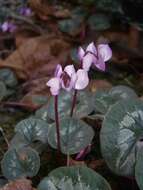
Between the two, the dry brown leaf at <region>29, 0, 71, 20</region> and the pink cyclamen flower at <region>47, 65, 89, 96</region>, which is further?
the dry brown leaf at <region>29, 0, 71, 20</region>

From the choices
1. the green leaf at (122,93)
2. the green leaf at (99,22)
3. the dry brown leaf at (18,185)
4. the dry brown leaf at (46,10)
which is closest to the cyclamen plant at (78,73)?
the dry brown leaf at (18,185)

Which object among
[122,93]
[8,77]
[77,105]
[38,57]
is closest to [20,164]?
[77,105]

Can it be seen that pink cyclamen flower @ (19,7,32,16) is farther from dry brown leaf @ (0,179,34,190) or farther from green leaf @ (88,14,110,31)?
dry brown leaf @ (0,179,34,190)

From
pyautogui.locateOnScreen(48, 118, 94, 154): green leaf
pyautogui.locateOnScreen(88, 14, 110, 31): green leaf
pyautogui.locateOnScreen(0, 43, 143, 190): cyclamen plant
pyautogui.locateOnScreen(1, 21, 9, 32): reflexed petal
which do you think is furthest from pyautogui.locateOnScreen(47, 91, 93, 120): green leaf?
pyautogui.locateOnScreen(1, 21, 9, 32): reflexed petal

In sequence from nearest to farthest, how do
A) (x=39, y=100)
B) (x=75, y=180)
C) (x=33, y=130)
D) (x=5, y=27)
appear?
1. (x=75, y=180)
2. (x=33, y=130)
3. (x=39, y=100)
4. (x=5, y=27)

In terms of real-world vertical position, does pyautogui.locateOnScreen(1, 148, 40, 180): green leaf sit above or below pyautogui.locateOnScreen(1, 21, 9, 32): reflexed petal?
above

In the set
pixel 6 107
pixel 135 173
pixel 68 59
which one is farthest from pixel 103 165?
pixel 68 59

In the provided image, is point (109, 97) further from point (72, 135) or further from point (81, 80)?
point (81, 80)
